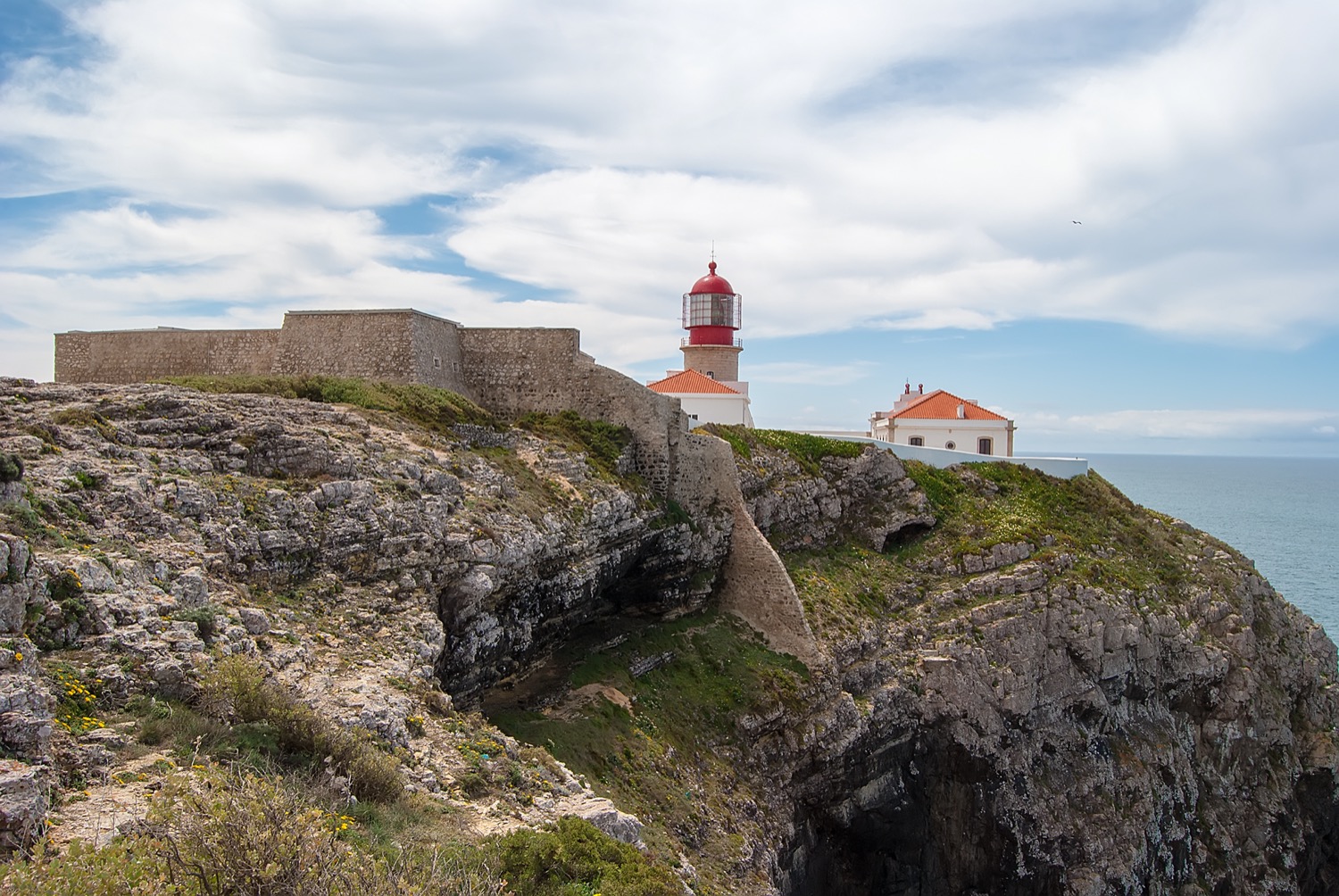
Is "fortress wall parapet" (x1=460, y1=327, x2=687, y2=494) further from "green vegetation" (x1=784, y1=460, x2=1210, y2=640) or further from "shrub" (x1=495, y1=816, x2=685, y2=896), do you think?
"shrub" (x1=495, y1=816, x2=685, y2=896)

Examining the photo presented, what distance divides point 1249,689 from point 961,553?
1085 centimetres

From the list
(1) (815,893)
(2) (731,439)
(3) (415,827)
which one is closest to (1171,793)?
(1) (815,893)

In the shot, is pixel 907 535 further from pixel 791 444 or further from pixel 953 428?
pixel 953 428

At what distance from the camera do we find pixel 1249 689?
103 ft

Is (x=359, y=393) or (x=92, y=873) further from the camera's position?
(x=359, y=393)

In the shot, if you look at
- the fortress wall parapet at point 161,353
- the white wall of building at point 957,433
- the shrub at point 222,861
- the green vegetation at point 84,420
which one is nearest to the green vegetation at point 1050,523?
the white wall of building at point 957,433

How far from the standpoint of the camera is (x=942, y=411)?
43156 mm

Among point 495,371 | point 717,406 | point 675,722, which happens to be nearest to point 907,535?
point 717,406

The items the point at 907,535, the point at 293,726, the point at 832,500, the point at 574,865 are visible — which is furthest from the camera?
the point at 907,535

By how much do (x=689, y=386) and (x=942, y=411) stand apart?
13.2m

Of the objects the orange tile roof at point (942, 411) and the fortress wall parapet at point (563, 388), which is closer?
the fortress wall parapet at point (563, 388)

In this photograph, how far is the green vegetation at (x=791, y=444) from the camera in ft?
101

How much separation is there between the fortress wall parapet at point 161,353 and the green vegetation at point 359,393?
4170 millimetres

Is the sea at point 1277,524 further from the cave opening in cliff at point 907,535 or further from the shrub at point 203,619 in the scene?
the shrub at point 203,619
